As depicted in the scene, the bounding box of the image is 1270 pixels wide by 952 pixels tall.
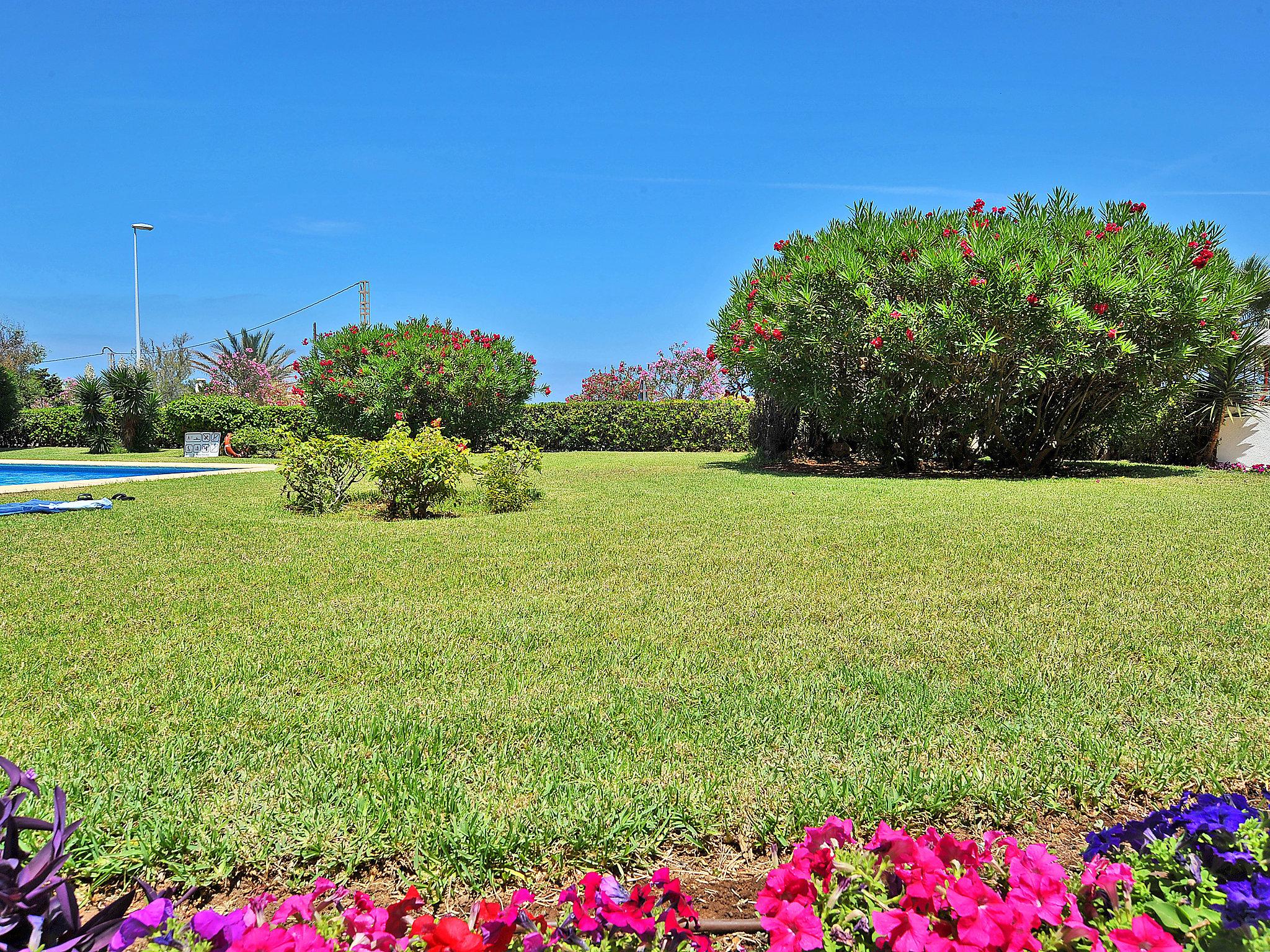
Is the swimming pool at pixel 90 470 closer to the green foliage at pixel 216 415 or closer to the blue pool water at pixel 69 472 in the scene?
the blue pool water at pixel 69 472

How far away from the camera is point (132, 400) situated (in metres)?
22.0

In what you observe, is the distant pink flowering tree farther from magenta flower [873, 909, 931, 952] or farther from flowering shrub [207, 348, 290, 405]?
magenta flower [873, 909, 931, 952]

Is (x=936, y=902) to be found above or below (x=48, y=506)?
below

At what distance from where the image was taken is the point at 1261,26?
36.2 feet

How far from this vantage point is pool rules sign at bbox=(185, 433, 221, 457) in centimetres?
2158

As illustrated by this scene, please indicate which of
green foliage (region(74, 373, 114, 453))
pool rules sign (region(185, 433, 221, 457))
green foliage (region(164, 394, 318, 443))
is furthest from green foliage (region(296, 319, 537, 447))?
green foliage (region(74, 373, 114, 453))

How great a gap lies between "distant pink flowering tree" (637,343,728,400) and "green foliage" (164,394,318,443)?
22374 millimetres

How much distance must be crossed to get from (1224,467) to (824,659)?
1576cm

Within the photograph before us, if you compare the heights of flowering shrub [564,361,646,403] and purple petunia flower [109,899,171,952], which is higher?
flowering shrub [564,361,646,403]

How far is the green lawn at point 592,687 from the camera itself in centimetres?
207

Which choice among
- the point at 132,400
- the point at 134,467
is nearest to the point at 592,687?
the point at 134,467

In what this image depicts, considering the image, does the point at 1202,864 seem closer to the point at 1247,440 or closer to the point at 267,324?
the point at 1247,440

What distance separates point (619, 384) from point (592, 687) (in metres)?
39.9

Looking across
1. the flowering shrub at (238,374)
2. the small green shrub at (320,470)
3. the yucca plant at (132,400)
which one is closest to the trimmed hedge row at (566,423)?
the yucca plant at (132,400)
